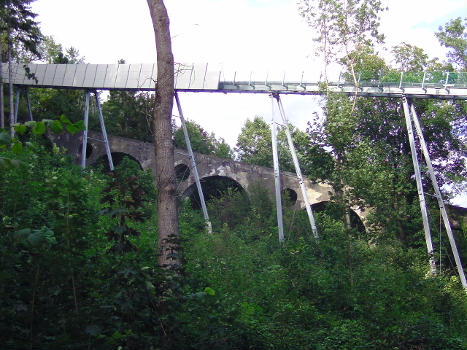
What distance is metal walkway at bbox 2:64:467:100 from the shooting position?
20.0 meters

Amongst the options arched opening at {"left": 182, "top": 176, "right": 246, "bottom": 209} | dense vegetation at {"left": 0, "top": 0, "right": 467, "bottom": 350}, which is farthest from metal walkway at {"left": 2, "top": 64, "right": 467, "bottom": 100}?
arched opening at {"left": 182, "top": 176, "right": 246, "bottom": 209}

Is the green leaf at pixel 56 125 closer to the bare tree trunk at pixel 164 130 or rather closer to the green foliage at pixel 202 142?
the bare tree trunk at pixel 164 130

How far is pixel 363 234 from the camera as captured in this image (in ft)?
39.9

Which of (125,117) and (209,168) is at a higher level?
(125,117)

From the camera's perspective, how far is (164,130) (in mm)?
7234

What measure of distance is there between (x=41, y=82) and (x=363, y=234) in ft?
57.8

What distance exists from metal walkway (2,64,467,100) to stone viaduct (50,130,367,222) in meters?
6.12

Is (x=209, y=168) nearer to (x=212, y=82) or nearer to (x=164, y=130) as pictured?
(x=212, y=82)

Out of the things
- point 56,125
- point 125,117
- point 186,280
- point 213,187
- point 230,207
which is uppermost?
point 56,125

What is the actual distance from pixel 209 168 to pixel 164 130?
23.6m

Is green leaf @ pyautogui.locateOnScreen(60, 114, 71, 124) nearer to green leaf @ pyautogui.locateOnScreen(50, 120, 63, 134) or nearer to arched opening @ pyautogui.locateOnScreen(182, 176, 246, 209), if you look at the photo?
green leaf @ pyautogui.locateOnScreen(50, 120, 63, 134)

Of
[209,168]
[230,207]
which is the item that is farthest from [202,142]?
[230,207]

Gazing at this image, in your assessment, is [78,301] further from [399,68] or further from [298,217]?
[399,68]

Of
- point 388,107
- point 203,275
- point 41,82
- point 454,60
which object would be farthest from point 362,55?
point 203,275
